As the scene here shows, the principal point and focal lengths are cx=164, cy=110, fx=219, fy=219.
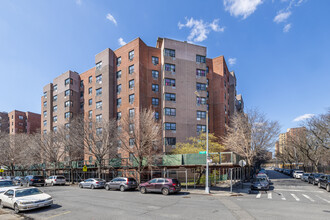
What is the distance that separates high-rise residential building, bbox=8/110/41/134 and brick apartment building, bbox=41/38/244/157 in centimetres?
4950

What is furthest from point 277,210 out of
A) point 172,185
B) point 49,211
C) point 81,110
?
point 81,110

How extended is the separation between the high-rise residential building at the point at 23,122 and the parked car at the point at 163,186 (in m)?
77.0

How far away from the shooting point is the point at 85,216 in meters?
12.6

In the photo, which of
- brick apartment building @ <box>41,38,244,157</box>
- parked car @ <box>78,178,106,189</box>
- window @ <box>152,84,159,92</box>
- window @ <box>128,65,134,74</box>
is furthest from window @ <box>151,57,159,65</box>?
parked car @ <box>78,178,106,189</box>

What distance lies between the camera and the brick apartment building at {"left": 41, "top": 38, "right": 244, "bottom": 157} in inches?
1588

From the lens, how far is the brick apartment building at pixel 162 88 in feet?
132

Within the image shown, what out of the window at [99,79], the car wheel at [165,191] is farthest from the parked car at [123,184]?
the window at [99,79]

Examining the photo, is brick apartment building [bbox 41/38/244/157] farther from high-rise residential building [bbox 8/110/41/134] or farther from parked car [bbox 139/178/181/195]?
high-rise residential building [bbox 8/110/41/134]

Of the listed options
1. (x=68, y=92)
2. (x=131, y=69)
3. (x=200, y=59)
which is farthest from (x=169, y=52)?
(x=68, y=92)

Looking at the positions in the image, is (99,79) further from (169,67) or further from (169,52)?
(169,52)

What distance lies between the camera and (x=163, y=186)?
70.2 ft

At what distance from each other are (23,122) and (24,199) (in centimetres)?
8652

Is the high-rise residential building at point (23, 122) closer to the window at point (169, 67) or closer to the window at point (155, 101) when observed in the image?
the window at point (155, 101)

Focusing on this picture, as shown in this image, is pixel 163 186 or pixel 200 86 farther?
pixel 200 86
